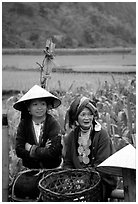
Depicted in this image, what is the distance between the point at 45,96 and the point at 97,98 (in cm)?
72

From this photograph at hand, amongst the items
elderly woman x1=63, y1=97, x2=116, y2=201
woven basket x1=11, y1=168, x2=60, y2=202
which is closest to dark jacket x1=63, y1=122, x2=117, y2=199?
elderly woman x1=63, y1=97, x2=116, y2=201

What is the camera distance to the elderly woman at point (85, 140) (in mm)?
2072

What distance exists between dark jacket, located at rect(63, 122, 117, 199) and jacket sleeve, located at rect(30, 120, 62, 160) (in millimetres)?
63

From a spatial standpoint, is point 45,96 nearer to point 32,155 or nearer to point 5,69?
point 32,155

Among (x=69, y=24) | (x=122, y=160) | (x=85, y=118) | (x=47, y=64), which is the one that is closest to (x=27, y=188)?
(x=85, y=118)

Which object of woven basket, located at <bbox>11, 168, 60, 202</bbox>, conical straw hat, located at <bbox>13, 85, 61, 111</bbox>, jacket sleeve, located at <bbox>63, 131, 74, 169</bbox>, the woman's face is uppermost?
conical straw hat, located at <bbox>13, 85, 61, 111</bbox>

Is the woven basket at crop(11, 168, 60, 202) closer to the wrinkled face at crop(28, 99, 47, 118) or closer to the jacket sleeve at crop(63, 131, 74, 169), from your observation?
the jacket sleeve at crop(63, 131, 74, 169)

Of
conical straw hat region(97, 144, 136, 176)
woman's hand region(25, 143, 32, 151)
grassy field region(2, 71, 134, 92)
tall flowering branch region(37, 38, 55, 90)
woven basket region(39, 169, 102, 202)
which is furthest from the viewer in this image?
grassy field region(2, 71, 134, 92)

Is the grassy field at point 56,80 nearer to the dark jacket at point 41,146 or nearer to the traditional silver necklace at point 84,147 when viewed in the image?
the dark jacket at point 41,146

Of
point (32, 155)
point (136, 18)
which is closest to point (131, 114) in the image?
point (136, 18)

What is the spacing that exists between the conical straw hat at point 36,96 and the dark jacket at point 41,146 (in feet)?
0.32

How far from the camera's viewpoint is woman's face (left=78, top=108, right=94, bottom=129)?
2.09m

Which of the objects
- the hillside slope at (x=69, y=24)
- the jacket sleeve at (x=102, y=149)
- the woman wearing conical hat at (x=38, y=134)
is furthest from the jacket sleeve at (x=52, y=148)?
the hillside slope at (x=69, y=24)

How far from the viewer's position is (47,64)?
2.38 m
